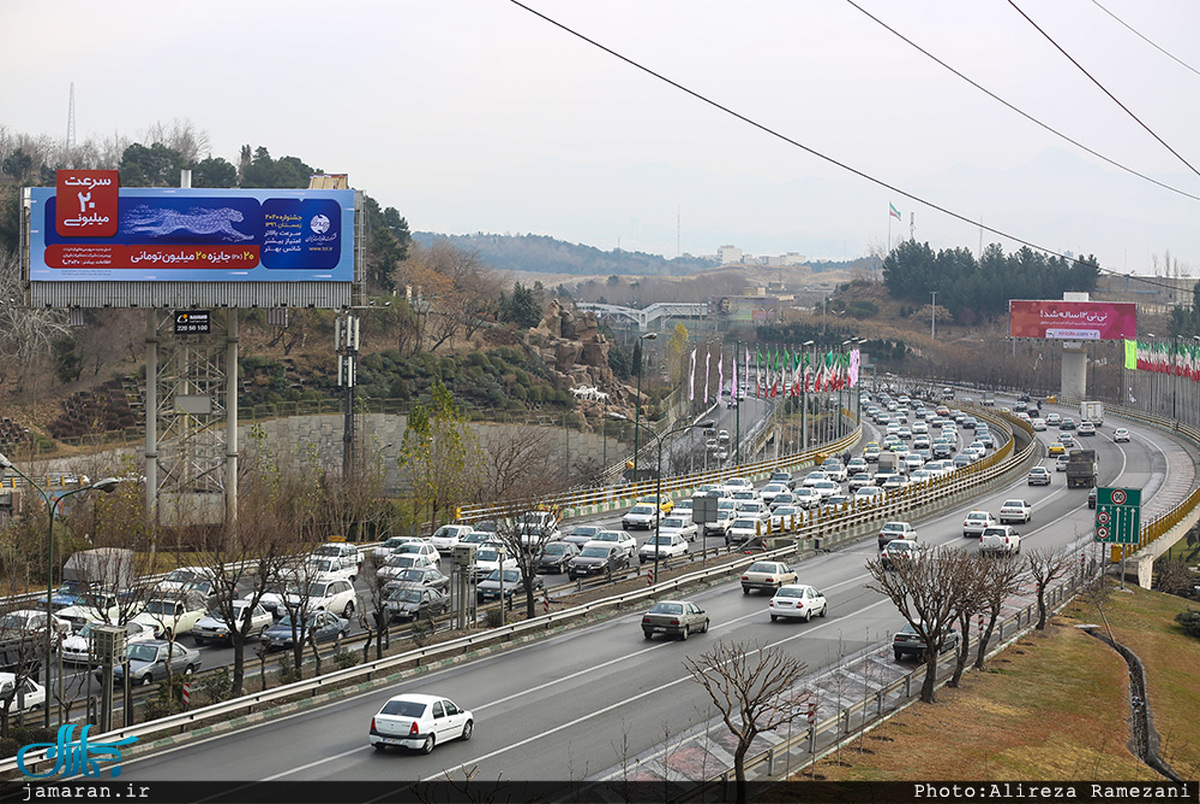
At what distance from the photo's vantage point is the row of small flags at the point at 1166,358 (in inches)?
4471

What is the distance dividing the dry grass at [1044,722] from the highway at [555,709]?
4.06m

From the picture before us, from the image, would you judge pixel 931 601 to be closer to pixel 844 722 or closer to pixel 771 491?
pixel 844 722

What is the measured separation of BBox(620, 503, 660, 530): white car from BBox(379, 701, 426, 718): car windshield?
35.0 meters

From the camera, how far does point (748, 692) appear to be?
24.8 metres

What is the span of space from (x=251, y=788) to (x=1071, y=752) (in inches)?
693

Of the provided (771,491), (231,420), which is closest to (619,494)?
(771,491)

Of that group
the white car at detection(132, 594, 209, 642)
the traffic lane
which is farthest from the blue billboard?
the traffic lane

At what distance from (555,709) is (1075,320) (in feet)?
494

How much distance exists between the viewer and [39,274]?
50.4 m

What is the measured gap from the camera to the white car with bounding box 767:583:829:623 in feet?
131

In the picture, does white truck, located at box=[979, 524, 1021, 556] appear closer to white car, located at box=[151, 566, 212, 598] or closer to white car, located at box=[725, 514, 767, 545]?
white car, located at box=[725, 514, 767, 545]

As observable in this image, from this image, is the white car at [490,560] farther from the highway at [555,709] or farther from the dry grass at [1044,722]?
the dry grass at [1044,722]

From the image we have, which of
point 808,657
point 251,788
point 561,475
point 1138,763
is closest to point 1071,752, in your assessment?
point 1138,763

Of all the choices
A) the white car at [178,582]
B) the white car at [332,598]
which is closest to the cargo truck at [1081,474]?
the white car at [332,598]
